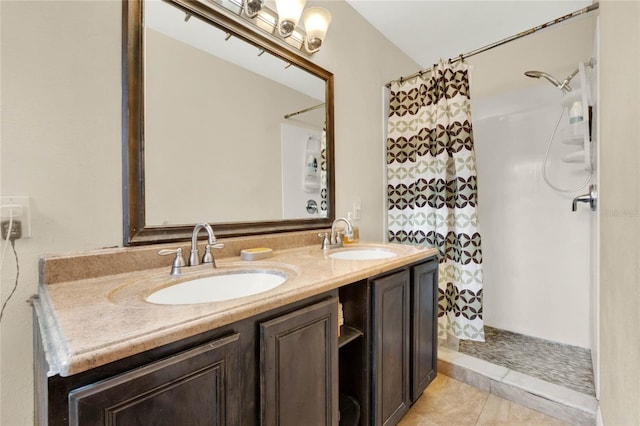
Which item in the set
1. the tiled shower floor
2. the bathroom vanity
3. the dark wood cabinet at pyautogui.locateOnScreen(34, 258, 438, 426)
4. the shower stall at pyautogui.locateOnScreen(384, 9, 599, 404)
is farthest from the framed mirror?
the tiled shower floor

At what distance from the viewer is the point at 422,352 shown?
54.4 inches

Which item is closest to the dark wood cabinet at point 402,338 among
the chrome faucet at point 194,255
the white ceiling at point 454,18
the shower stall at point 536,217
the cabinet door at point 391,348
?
the cabinet door at point 391,348

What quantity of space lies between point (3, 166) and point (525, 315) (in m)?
3.03

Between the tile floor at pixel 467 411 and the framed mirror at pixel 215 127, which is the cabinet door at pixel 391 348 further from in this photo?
the framed mirror at pixel 215 127

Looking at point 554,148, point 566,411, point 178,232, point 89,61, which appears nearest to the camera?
point 89,61

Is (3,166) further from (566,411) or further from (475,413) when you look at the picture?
(566,411)

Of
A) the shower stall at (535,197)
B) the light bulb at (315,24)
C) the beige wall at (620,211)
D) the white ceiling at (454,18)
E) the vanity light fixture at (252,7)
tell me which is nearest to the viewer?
the beige wall at (620,211)

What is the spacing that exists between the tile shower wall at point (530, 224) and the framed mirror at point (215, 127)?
Result: 61.5 inches

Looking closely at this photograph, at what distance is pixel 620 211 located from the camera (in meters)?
0.88

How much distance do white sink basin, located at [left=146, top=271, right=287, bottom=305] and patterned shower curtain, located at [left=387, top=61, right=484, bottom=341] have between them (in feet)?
4.24

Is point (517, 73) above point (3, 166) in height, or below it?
above

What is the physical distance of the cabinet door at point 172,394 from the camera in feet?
1.53

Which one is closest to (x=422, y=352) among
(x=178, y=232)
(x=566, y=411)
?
(x=566, y=411)

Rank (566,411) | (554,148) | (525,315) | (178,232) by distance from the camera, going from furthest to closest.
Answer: (525,315)
(554,148)
(566,411)
(178,232)
